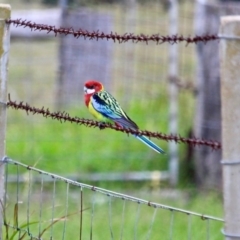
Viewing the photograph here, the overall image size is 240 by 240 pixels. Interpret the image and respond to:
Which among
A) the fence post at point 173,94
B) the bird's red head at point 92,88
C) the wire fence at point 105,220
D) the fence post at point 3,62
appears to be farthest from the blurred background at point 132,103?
the fence post at point 3,62

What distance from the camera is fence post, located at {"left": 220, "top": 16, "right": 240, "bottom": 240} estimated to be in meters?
2.63

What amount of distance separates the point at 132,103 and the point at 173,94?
0.88 meters

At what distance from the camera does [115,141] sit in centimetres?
816

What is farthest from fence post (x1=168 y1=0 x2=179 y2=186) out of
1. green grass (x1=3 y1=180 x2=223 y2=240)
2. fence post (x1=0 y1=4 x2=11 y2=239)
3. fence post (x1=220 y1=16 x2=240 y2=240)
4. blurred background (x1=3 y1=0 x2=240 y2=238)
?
fence post (x1=220 y1=16 x2=240 y2=240)

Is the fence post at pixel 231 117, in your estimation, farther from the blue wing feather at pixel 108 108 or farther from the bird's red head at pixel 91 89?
Result: the bird's red head at pixel 91 89

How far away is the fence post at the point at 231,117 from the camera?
103 inches

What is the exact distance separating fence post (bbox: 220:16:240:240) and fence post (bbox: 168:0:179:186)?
500cm

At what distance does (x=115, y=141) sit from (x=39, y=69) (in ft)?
13.6

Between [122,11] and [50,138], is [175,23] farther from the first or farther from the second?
[50,138]

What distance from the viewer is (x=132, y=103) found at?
863cm

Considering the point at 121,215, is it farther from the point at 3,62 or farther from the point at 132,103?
the point at 3,62

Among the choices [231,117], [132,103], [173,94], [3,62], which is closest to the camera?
[231,117]

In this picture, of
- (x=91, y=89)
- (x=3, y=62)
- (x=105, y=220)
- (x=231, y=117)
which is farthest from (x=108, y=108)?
(x=105, y=220)

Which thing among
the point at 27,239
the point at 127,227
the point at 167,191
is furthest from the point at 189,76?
the point at 27,239
